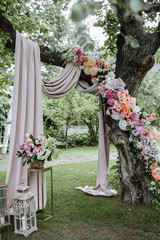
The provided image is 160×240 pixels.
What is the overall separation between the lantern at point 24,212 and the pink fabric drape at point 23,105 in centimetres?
42

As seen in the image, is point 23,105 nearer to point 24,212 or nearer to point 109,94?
Result: point 109,94

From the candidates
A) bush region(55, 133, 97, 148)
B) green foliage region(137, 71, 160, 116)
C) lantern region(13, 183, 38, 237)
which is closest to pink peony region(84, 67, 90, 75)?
lantern region(13, 183, 38, 237)

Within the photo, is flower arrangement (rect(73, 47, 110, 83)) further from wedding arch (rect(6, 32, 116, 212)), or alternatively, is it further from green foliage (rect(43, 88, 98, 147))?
green foliage (rect(43, 88, 98, 147))

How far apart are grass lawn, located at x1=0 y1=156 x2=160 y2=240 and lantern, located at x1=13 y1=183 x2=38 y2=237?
0.23 feet

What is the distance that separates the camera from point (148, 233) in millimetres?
2387

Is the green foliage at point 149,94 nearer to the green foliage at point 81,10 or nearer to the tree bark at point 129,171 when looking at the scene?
the tree bark at point 129,171

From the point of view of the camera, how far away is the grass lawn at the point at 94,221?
2.37 meters

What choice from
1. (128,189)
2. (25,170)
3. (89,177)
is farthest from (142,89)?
(25,170)

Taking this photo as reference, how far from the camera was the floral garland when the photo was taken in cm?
286

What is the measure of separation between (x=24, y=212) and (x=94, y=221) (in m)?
0.87

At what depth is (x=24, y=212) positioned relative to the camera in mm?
2373

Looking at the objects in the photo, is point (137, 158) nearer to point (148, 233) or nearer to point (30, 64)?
point (148, 233)

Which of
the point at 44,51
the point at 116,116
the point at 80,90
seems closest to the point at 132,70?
the point at 116,116

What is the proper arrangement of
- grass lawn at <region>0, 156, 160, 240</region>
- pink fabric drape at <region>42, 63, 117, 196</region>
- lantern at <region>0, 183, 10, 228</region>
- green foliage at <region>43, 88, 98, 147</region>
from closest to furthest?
grass lawn at <region>0, 156, 160, 240</region>
lantern at <region>0, 183, 10, 228</region>
pink fabric drape at <region>42, 63, 117, 196</region>
green foliage at <region>43, 88, 98, 147</region>
